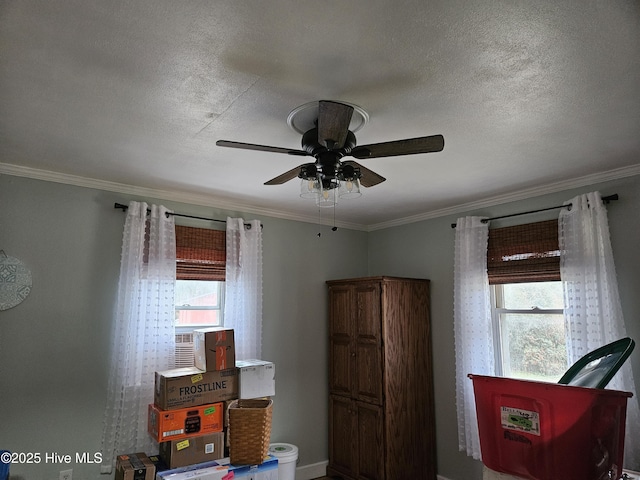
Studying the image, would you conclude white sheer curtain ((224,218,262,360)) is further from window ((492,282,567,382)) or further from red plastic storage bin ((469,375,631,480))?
red plastic storage bin ((469,375,631,480))

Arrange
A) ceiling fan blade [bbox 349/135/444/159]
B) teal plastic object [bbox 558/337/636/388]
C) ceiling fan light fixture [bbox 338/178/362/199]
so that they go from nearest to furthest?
1. teal plastic object [bbox 558/337/636/388]
2. ceiling fan blade [bbox 349/135/444/159]
3. ceiling fan light fixture [bbox 338/178/362/199]

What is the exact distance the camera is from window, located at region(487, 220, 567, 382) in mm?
3393

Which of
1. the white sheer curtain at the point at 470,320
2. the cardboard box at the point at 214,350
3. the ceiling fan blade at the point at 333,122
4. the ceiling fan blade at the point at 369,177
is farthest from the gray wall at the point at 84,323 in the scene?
the ceiling fan blade at the point at 333,122

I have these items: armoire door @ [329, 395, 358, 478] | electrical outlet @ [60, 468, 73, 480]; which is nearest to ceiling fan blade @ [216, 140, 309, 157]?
electrical outlet @ [60, 468, 73, 480]

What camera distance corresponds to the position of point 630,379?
110 inches

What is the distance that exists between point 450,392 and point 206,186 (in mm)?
2941

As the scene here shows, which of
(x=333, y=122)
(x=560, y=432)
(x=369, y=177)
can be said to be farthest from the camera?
(x=369, y=177)

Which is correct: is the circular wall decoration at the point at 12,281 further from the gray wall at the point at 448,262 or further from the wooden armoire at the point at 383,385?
the gray wall at the point at 448,262

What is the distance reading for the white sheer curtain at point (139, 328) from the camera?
10.5ft

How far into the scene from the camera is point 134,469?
9.46 feet

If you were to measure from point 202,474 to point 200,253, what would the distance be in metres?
1.75

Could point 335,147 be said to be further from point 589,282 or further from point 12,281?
point 12,281

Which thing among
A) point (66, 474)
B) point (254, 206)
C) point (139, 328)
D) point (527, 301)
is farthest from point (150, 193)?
point (527, 301)

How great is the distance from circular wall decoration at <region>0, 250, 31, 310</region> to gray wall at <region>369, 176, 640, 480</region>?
3.41m
